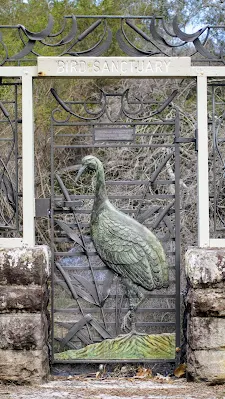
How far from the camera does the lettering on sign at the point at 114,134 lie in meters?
6.54

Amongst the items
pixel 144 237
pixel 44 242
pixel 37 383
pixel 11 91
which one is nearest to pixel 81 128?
pixel 11 91

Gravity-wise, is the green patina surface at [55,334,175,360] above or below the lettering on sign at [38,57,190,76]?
below

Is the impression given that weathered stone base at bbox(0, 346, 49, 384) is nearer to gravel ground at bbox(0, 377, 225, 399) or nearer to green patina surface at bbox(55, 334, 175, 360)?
gravel ground at bbox(0, 377, 225, 399)

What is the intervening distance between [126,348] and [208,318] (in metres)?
0.88

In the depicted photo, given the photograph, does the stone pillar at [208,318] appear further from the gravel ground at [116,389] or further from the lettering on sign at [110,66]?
the lettering on sign at [110,66]

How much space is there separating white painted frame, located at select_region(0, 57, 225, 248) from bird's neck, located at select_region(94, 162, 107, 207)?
598mm

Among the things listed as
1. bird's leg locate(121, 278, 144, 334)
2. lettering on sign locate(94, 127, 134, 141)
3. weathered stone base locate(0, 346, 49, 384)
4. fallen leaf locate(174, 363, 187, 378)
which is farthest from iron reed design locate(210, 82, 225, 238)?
weathered stone base locate(0, 346, 49, 384)

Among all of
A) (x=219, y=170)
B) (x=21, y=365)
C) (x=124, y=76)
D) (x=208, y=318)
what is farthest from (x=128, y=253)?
(x=219, y=170)

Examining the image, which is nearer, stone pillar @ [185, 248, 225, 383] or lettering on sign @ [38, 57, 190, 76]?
stone pillar @ [185, 248, 225, 383]

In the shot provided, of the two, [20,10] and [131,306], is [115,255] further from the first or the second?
[20,10]

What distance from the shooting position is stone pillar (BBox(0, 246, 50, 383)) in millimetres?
6035

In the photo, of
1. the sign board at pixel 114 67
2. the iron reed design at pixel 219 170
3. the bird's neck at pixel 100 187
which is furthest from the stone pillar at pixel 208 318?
the sign board at pixel 114 67

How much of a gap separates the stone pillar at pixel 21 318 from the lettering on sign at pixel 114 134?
1.16m

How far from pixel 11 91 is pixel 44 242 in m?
2.46
